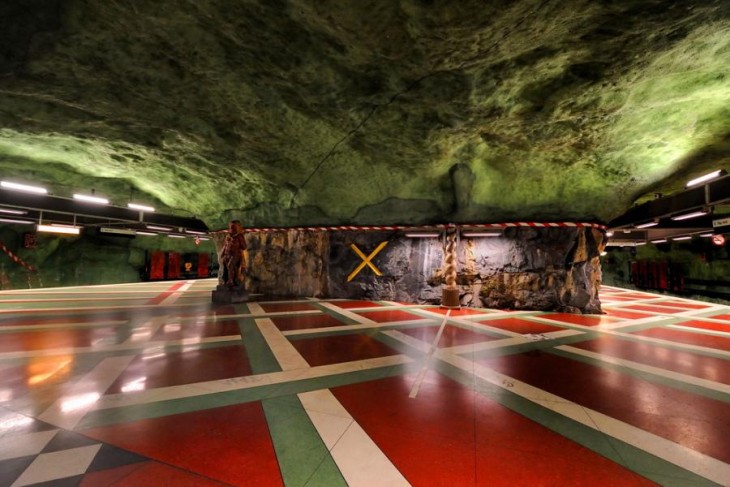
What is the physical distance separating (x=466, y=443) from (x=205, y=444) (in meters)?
2.17

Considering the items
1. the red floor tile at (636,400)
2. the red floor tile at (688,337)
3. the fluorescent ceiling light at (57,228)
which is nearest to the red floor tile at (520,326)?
the red floor tile at (688,337)

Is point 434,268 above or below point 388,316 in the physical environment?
above

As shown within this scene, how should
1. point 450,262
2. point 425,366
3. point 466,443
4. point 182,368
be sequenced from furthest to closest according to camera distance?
1. point 450,262
2. point 425,366
3. point 182,368
4. point 466,443

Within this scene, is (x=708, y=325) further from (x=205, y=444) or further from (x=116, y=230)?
(x=116, y=230)

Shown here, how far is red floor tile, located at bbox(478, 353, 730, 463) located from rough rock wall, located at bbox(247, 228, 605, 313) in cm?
579

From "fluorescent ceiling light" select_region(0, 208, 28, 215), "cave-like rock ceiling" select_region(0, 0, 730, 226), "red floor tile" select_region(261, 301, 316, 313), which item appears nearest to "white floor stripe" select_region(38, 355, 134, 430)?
"red floor tile" select_region(261, 301, 316, 313)

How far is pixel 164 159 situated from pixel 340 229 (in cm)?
666

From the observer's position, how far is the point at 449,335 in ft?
19.4

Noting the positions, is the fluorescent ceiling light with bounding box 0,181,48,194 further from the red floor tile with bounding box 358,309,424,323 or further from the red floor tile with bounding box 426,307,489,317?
the red floor tile with bounding box 426,307,489,317

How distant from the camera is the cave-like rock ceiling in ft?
14.0

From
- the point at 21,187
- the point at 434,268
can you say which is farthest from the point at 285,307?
the point at 21,187

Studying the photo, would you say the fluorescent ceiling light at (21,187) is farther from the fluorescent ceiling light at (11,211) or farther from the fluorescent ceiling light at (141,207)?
the fluorescent ceiling light at (141,207)

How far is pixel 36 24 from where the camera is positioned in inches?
175

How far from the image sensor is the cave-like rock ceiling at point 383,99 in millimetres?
4262
